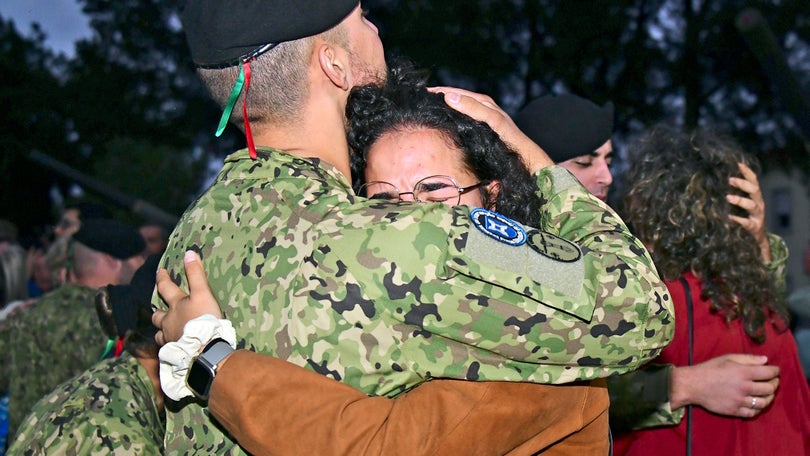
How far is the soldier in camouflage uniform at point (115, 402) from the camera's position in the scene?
8.14 ft

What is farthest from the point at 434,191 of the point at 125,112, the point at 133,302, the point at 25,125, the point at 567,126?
the point at 25,125

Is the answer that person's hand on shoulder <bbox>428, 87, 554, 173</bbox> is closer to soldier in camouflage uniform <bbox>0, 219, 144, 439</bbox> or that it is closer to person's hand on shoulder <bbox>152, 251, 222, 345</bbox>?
person's hand on shoulder <bbox>152, 251, 222, 345</bbox>

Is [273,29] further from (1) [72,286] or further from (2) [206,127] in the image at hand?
(2) [206,127]

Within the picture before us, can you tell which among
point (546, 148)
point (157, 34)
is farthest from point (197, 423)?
point (157, 34)

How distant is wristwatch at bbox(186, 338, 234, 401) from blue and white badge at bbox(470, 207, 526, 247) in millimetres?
558

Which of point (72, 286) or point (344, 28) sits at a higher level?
point (344, 28)

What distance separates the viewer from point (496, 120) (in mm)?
2186

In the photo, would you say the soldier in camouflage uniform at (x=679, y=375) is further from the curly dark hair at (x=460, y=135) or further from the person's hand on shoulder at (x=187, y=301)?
the person's hand on shoulder at (x=187, y=301)

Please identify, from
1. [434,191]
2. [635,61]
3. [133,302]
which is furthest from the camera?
[635,61]

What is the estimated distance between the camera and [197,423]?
6.23ft

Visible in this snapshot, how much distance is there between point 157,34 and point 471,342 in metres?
23.4

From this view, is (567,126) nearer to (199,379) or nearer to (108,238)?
(199,379)

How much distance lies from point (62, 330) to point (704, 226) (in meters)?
3.61

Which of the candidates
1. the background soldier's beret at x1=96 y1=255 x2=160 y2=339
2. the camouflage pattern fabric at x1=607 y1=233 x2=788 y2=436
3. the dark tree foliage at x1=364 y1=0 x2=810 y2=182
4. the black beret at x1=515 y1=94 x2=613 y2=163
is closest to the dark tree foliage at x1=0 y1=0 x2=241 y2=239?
the dark tree foliage at x1=364 y1=0 x2=810 y2=182
